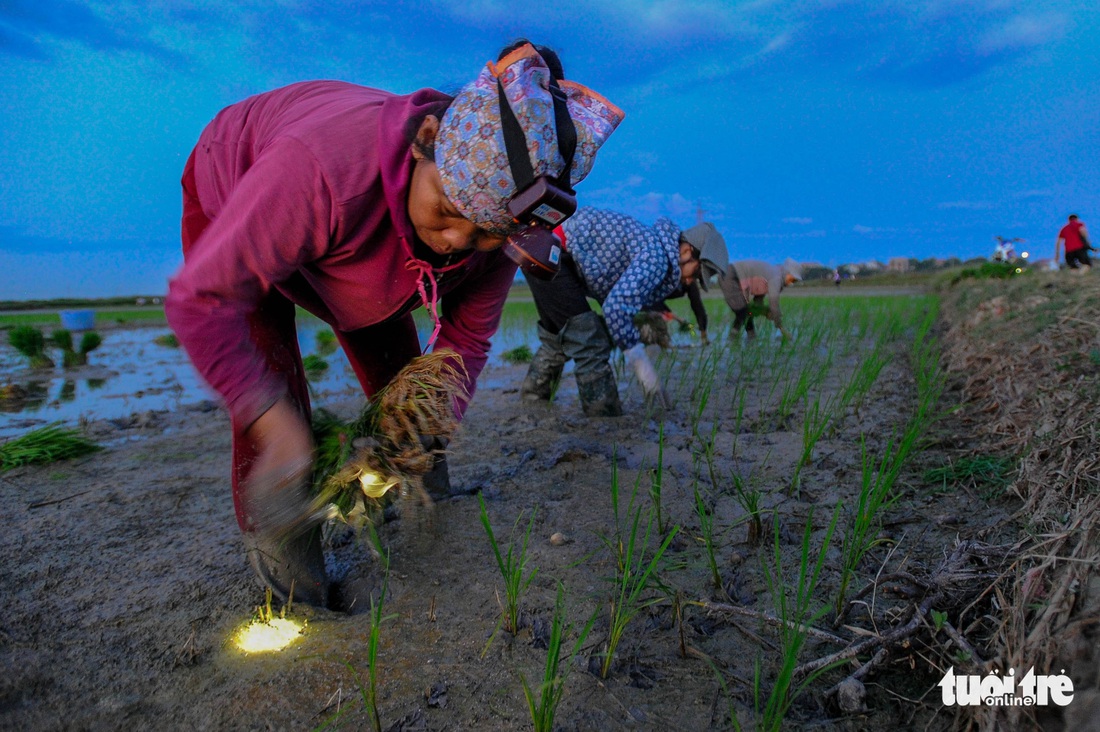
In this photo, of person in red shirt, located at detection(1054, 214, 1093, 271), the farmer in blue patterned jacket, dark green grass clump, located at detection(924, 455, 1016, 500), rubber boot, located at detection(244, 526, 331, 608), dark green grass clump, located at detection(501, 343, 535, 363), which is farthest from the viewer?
person in red shirt, located at detection(1054, 214, 1093, 271)

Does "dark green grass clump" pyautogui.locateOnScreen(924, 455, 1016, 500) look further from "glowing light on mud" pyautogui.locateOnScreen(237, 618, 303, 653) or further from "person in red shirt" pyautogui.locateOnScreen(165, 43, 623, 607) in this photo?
"glowing light on mud" pyautogui.locateOnScreen(237, 618, 303, 653)

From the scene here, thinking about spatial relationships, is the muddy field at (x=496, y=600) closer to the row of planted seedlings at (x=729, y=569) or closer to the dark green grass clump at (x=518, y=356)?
the row of planted seedlings at (x=729, y=569)

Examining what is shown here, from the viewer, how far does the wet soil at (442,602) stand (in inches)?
46.9

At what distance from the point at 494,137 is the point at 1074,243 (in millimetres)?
16017

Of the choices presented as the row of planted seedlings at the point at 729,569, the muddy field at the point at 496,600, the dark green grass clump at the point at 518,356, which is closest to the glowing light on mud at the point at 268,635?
the muddy field at the point at 496,600

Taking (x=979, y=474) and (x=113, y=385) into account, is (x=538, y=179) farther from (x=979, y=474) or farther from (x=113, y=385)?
(x=113, y=385)

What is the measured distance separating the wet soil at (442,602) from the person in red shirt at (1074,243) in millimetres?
13996

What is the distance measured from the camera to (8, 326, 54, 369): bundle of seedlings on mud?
537 cm

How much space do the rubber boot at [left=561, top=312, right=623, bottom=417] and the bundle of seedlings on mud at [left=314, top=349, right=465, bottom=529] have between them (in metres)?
2.09

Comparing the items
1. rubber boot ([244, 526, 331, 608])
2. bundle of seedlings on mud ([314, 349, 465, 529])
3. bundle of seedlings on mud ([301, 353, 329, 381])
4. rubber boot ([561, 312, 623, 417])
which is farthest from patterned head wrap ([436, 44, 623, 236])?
bundle of seedlings on mud ([301, 353, 329, 381])

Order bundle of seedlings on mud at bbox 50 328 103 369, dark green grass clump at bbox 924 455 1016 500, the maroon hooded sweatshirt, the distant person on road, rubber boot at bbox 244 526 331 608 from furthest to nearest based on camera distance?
the distant person on road → bundle of seedlings on mud at bbox 50 328 103 369 → dark green grass clump at bbox 924 455 1016 500 → rubber boot at bbox 244 526 331 608 → the maroon hooded sweatshirt

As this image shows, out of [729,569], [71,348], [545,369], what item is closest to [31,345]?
[71,348]

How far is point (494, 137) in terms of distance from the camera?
125 centimetres

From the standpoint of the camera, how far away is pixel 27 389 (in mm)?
4633
